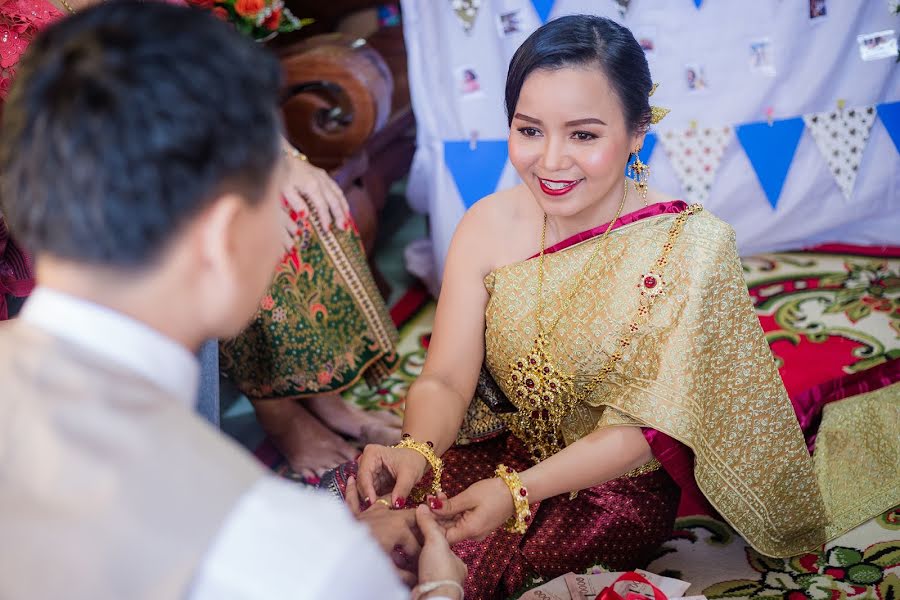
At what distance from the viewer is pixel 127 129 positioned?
758 mm

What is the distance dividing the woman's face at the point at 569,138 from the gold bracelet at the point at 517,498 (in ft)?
1.64

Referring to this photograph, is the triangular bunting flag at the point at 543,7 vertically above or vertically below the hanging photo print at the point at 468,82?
above

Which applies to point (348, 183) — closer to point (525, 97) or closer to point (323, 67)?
point (323, 67)

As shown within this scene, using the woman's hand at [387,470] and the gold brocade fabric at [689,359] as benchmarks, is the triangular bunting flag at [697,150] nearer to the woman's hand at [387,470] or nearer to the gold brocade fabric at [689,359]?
the gold brocade fabric at [689,359]

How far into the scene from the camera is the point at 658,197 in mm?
1816

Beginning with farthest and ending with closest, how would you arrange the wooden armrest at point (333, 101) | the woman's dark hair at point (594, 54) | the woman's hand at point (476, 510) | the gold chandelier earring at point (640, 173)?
the wooden armrest at point (333, 101) < the gold chandelier earring at point (640, 173) < the woman's dark hair at point (594, 54) < the woman's hand at point (476, 510)

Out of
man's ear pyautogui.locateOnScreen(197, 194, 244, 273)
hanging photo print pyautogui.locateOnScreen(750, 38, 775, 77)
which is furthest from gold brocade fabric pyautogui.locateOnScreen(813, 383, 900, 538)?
man's ear pyautogui.locateOnScreen(197, 194, 244, 273)

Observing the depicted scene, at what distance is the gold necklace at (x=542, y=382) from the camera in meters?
1.76

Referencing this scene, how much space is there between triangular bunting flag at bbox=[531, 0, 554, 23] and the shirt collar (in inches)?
94.0

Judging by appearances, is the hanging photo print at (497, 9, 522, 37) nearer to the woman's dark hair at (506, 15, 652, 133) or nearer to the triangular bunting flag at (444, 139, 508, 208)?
the triangular bunting flag at (444, 139, 508, 208)

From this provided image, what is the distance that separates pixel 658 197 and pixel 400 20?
258 centimetres

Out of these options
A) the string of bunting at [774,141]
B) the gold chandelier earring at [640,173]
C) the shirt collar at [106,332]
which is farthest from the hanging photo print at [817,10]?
the shirt collar at [106,332]

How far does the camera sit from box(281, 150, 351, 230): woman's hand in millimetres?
2279

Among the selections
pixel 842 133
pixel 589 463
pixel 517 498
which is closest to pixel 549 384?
pixel 589 463
